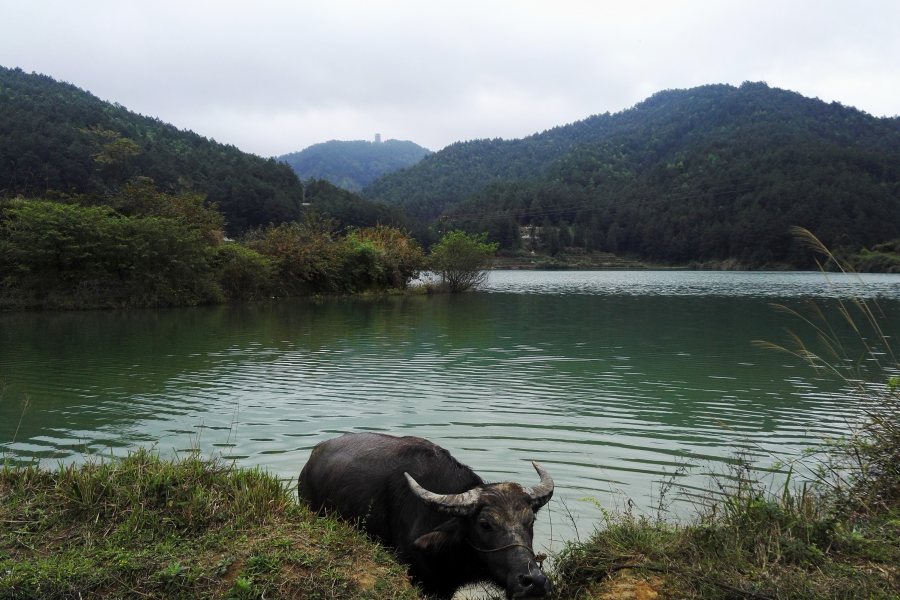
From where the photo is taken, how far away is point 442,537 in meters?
3.58

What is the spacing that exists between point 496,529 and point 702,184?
12354 centimetres

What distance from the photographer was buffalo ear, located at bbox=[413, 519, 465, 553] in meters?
3.53

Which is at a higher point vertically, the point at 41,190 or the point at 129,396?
the point at 41,190

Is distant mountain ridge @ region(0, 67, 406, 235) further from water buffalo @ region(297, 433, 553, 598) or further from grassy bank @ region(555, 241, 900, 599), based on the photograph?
grassy bank @ region(555, 241, 900, 599)

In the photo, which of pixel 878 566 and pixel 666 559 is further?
pixel 666 559

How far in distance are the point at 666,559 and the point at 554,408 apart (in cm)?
623

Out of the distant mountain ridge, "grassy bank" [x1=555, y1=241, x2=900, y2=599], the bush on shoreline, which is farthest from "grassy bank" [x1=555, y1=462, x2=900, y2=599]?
the distant mountain ridge

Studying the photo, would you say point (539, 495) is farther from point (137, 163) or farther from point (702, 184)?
point (702, 184)

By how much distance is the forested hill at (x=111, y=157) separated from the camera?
5478 cm

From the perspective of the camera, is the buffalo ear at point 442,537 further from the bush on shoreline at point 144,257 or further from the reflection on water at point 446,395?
the bush on shoreline at point 144,257

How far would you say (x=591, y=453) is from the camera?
7.52 meters

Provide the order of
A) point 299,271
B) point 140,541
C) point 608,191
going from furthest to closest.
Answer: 1. point 608,191
2. point 299,271
3. point 140,541

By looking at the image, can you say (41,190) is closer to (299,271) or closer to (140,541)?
(299,271)

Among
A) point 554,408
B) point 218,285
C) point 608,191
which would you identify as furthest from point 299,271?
point 608,191
